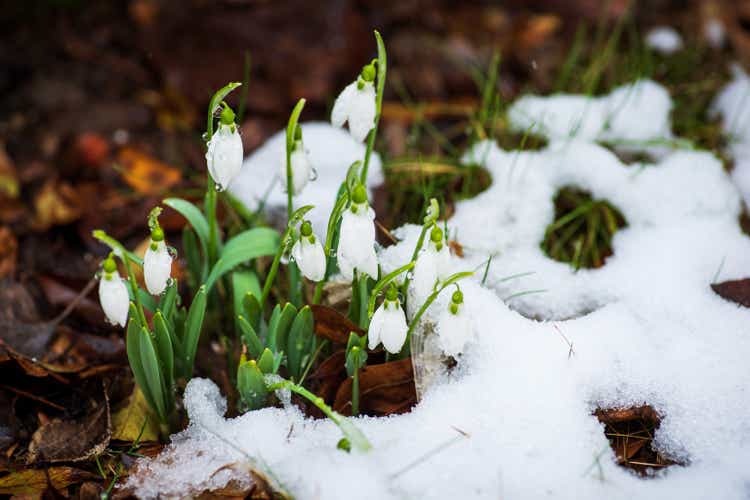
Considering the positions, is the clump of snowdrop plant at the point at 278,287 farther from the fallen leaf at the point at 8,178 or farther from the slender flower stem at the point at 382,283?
the fallen leaf at the point at 8,178

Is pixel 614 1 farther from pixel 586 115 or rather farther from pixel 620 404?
pixel 620 404

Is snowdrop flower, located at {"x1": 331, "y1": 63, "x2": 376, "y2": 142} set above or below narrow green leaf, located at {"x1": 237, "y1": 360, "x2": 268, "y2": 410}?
above

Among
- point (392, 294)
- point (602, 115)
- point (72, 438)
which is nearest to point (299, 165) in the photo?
point (392, 294)

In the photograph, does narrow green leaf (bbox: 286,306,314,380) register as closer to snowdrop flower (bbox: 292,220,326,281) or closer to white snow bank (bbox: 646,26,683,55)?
snowdrop flower (bbox: 292,220,326,281)

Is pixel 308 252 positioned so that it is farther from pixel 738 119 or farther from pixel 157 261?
pixel 738 119

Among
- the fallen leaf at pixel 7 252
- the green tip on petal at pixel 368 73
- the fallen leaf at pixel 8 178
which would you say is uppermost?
the green tip on petal at pixel 368 73

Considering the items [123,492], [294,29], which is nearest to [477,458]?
[123,492]

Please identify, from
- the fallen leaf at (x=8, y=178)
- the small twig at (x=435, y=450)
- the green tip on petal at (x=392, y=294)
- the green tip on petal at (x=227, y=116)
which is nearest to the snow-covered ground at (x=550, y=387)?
the small twig at (x=435, y=450)

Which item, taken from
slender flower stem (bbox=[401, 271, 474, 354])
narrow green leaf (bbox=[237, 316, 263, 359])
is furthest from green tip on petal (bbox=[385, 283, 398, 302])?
narrow green leaf (bbox=[237, 316, 263, 359])
